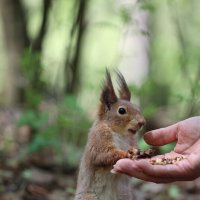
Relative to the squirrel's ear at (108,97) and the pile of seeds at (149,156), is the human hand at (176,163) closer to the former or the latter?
the pile of seeds at (149,156)

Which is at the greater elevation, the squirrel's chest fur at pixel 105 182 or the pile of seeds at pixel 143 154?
the squirrel's chest fur at pixel 105 182

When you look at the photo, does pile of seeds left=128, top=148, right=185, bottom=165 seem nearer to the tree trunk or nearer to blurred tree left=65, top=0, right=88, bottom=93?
blurred tree left=65, top=0, right=88, bottom=93

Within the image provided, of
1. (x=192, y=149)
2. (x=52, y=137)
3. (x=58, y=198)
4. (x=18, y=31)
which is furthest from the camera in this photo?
(x=18, y=31)

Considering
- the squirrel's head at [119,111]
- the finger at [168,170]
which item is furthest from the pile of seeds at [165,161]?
the squirrel's head at [119,111]

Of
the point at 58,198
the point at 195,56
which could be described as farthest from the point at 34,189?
the point at 195,56

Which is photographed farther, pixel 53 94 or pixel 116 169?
pixel 53 94

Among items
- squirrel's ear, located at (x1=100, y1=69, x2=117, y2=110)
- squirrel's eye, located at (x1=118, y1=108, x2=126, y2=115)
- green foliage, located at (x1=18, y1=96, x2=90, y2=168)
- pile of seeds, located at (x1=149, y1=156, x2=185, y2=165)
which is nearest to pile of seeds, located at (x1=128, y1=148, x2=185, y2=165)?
pile of seeds, located at (x1=149, y1=156, x2=185, y2=165)

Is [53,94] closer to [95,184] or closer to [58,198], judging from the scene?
[58,198]
